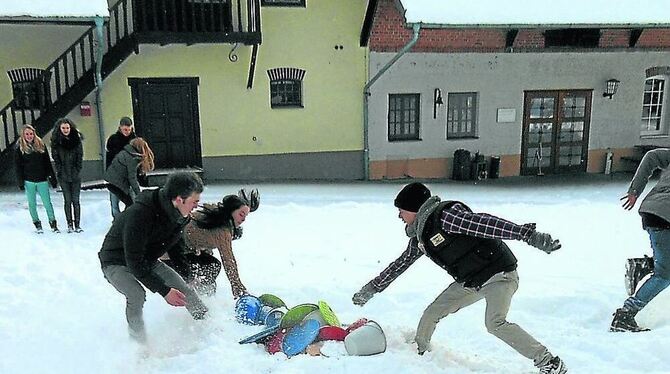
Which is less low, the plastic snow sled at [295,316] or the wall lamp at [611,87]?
the wall lamp at [611,87]

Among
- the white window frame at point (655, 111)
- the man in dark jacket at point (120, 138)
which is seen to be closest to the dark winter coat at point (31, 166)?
the man in dark jacket at point (120, 138)

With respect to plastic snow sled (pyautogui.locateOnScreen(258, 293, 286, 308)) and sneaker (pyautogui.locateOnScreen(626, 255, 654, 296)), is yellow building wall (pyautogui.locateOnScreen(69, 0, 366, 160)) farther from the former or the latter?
sneaker (pyautogui.locateOnScreen(626, 255, 654, 296))

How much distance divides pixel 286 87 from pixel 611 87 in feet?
27.4

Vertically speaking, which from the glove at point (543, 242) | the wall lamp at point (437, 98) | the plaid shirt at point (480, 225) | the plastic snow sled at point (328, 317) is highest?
the wall lamp at point (437, 98)

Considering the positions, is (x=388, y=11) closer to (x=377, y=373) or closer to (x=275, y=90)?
(x=275, y=90)

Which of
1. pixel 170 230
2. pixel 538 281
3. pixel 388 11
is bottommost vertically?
pixel 538 281

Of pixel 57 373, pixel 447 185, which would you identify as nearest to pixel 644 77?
pixel 447 185

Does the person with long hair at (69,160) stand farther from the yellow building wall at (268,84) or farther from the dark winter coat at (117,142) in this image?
the yellow building wall at (268,84)

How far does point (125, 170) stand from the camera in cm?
709

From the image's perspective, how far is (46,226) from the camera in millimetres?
8023

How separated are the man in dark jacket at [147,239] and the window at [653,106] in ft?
48.6

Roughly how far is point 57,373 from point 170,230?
1244 mm

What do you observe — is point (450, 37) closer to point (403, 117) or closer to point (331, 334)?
point (403, 117)

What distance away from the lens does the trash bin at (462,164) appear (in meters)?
13.6
